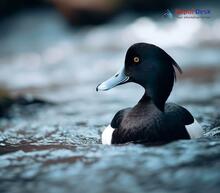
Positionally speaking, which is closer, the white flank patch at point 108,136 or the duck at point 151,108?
the duck at point 151,108

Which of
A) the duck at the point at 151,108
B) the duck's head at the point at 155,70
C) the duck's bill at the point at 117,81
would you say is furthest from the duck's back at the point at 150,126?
the duck's bill at the point at 117,81

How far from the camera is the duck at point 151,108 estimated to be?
5133mm

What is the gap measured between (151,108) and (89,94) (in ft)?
17.7

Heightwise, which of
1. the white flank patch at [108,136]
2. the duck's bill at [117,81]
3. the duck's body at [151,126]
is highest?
the duck's bill at [117,81]

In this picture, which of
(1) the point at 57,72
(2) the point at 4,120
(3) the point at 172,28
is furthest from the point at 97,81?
(3) the point at 172,28

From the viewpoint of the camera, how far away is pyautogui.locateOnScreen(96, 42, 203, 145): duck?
5133mm

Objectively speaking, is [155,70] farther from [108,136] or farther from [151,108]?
[108,136]

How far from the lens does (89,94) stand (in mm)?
10602

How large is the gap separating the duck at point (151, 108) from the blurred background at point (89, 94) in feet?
0.73

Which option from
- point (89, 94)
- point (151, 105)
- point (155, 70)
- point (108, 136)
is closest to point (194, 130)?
point (151, 105)

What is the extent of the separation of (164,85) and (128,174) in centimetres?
130

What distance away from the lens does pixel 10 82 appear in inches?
515

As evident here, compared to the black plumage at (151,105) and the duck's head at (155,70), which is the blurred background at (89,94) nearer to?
the black plumage at (151,105)

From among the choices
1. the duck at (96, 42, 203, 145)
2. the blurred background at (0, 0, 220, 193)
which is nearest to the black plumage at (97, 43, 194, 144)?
the duck at (96, 42, 203, 145)
